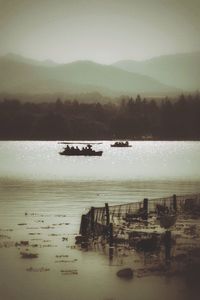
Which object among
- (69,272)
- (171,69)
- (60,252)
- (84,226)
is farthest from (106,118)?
(69,272)

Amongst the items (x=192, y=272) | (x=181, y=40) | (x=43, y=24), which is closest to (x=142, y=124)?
(x=181, y=40)

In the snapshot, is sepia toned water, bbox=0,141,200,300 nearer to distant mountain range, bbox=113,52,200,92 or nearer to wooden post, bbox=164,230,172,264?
wooden post, bbox=164,230,172,264

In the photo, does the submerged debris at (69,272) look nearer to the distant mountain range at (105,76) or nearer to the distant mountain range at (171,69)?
the distant mountain range at (105,76)

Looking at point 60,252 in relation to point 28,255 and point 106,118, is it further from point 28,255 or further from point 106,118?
point 106,118

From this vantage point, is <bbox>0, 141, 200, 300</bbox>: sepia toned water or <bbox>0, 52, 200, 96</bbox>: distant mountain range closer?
<bbox>0, 141, 200, 300</bbox>: sepia toned water

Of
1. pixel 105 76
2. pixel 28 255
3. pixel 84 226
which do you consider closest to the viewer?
pixel 28 255

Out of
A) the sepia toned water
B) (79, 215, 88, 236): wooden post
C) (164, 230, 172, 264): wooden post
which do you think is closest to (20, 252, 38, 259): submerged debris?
the sepia toned water
